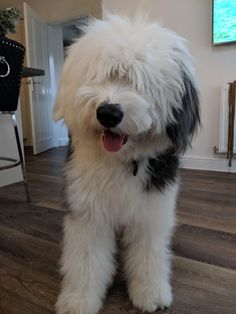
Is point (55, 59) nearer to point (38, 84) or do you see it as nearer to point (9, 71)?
point (38, 84)

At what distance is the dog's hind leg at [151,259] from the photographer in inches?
36.8

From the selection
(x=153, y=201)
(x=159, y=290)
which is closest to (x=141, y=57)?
(x=153, y=201)

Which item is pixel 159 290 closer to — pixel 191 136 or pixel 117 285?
pixel 117 285

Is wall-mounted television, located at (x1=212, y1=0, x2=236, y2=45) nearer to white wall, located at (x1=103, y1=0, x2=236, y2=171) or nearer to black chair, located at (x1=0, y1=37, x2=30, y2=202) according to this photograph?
white wall, located at (x1=103, y1=0, x2=236, y2=171)

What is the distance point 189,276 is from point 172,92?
2.36 ft

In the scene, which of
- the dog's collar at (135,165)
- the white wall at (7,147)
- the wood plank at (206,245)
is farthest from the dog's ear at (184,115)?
the white wall at (7,147)

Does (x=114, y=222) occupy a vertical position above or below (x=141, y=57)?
below

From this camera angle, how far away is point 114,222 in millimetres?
901

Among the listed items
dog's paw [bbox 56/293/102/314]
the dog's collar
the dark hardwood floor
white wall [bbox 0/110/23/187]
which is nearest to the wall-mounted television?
the dark hardwood floor

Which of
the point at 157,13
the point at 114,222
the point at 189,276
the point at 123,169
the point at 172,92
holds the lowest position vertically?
the point at 189,276

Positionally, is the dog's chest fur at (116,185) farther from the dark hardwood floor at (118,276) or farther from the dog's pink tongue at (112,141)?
the dark hardwood floor at (118,276)

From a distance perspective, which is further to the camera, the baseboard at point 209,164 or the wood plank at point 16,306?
the baseboard at point 209,164

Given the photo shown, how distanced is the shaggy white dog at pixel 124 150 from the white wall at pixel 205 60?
6.50ft

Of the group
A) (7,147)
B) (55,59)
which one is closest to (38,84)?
(55,59)
